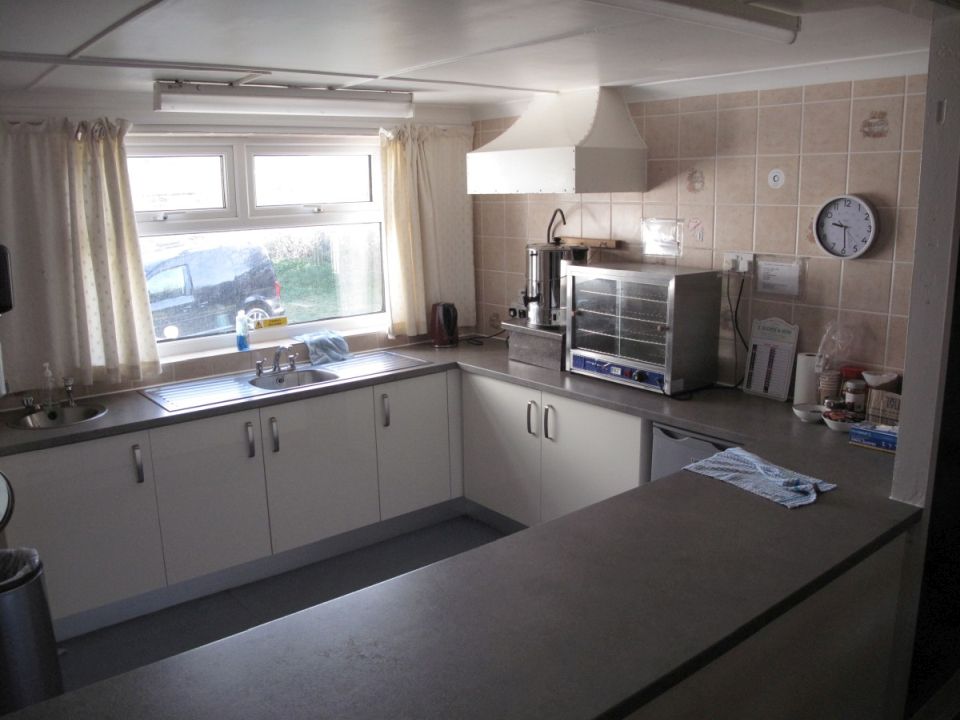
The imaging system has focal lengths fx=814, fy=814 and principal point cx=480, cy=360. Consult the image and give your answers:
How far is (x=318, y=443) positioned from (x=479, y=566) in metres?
1.85

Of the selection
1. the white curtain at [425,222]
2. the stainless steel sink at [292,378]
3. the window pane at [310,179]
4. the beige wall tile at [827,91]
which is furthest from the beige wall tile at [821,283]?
the window pane at [310,179]

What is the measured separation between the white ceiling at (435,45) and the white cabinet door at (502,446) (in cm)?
132

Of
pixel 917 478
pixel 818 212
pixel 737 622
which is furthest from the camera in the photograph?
pixel 818 212

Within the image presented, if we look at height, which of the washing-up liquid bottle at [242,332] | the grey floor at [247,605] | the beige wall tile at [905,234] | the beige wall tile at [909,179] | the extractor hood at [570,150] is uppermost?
the extractor hood at [570,150]

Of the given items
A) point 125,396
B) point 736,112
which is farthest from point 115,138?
point 736,112

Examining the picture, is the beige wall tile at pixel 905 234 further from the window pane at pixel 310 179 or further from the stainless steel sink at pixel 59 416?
the stainless steel sink at pixel 59 416

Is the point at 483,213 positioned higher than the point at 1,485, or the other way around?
the point at 483,213

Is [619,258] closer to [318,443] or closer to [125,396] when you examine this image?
[318,443]

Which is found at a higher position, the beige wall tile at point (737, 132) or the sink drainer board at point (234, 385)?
the beige wall tile at point (737, 132)

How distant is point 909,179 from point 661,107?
1.08 metres

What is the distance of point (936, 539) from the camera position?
230cm

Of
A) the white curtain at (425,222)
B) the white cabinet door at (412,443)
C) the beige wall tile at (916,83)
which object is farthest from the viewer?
the white curtain at (425,222)

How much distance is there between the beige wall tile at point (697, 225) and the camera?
3.32 m

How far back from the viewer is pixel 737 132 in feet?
10.4
